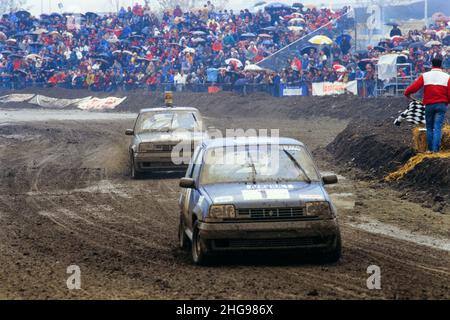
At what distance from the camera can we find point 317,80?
3650 centimetres

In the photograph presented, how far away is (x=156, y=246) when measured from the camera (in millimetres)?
10656

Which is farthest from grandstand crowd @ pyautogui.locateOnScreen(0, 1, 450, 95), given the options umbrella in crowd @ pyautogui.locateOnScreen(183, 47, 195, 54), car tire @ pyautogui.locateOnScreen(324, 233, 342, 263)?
car tire @ pyautogui.locateOnScreen(324, 233, 342, 263)

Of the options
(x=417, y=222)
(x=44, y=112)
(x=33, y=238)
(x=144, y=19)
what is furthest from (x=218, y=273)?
(x=144, y=19)

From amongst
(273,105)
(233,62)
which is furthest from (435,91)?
(233,62)

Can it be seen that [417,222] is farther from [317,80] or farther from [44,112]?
[44,112]

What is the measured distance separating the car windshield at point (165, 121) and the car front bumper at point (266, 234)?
394 inches

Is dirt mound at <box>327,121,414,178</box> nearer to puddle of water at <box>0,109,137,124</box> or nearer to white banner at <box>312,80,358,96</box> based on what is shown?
white banner at <box>312,80,358,96</box>

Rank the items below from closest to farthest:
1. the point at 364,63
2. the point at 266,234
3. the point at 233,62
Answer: the point at 266,234
the point at 364,63
the point at 233,62

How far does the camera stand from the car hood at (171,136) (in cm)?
1831

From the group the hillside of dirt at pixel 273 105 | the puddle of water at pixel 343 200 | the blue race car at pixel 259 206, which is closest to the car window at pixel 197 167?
the blue race car at pixel 259 206

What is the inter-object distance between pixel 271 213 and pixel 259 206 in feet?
0.47

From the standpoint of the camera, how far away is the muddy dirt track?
783 centimetres

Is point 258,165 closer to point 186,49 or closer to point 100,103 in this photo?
point 186,49

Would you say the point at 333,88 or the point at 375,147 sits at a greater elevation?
the point at 375,147
